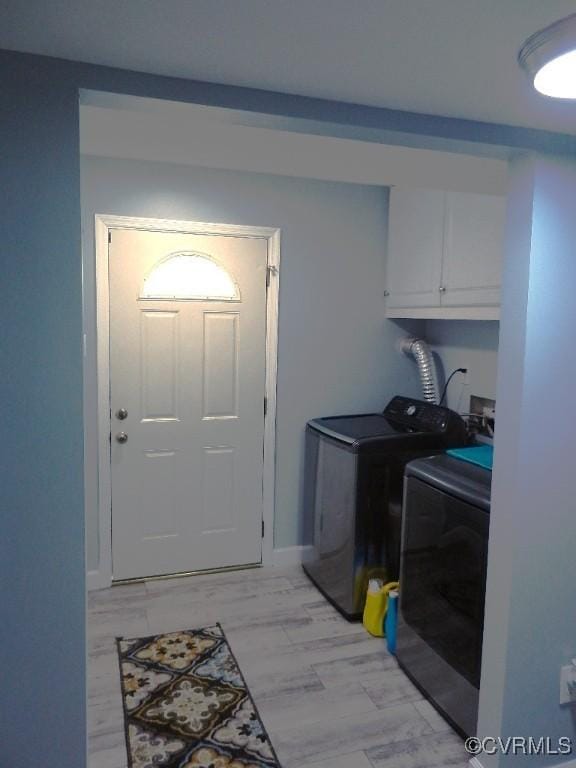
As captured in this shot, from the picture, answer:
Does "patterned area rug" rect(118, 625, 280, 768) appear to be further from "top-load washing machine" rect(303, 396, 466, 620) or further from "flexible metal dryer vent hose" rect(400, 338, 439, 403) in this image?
"flexible metal dryer vent hose" rect(400, 338, 439, 403)

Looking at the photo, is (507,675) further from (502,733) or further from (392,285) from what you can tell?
(392,285)

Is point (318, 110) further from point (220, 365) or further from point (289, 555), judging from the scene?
point (289, 555)

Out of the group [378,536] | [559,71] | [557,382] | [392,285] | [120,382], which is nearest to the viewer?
[559,71]

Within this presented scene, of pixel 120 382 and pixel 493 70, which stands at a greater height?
pixel 493 70

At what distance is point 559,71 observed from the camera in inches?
42.9

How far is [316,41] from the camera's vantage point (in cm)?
114

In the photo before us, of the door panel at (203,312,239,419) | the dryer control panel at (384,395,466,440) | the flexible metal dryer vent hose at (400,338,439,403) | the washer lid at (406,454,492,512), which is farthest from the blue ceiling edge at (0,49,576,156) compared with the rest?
the door panel at (203,312,239,419)

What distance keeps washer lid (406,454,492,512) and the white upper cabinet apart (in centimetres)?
68

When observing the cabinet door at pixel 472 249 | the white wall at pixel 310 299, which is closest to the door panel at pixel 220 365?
the white wall at pixel 310 299

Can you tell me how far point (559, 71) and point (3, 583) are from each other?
1577 mm

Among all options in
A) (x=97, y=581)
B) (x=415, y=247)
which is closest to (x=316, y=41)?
(x=415, y=247)

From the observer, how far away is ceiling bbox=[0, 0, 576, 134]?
1022mm

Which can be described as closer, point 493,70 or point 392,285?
point 493,70

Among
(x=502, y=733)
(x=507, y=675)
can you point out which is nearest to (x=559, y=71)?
(x=507, y=675)
